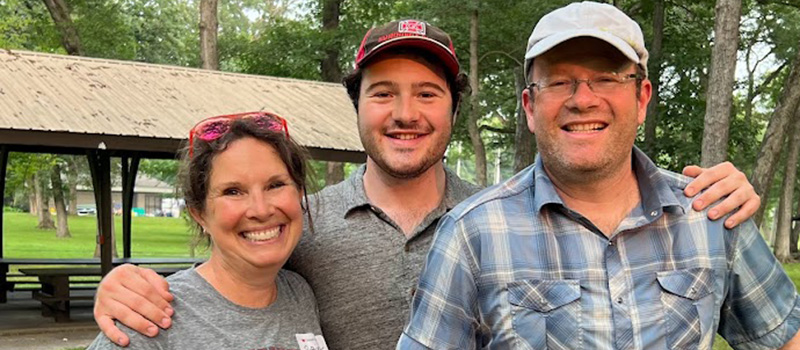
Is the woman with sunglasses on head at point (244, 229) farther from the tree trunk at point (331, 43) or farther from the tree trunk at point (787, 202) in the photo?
the tree trunk at point (787, 202)

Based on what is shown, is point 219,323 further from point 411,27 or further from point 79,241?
point 79,241

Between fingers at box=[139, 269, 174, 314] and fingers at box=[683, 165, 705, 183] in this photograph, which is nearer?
fingers at box=[139, 269, 174, 314]

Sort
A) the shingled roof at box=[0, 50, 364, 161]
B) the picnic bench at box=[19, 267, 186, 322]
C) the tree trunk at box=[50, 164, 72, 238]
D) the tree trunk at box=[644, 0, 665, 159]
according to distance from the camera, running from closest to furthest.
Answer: the shingled roof at box=[0, 50, 364, 161] → the picnic bench at box=[19, 267, 186, 322] → the tree trunk at box=[644, 0, 665, 159] → the tree trunk at box=[50, 164, 72, 238]

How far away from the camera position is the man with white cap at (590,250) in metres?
2.05

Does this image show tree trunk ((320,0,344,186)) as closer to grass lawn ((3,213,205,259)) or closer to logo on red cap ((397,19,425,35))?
grass lawn ((3,213,205,259))

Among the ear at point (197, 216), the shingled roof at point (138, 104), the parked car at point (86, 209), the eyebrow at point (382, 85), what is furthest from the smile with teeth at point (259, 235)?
the parked car at point (86, 209)

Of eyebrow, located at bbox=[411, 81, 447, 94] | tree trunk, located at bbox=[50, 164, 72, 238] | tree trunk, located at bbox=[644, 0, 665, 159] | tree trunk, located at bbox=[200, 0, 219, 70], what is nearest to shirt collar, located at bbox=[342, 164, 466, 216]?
eyebrow, located at bbox=[411, 81, 447, 94]

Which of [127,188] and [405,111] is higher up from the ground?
[405,111]

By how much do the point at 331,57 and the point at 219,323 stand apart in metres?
22.9

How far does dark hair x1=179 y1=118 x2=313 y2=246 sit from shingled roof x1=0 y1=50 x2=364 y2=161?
9.11 m

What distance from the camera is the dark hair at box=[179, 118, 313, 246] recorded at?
2.35m

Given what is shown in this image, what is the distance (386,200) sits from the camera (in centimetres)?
279

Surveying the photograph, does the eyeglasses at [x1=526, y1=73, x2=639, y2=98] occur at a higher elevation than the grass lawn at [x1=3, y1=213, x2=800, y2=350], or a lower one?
higher

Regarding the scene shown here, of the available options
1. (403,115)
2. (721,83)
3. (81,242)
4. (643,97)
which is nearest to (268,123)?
(403,115)
